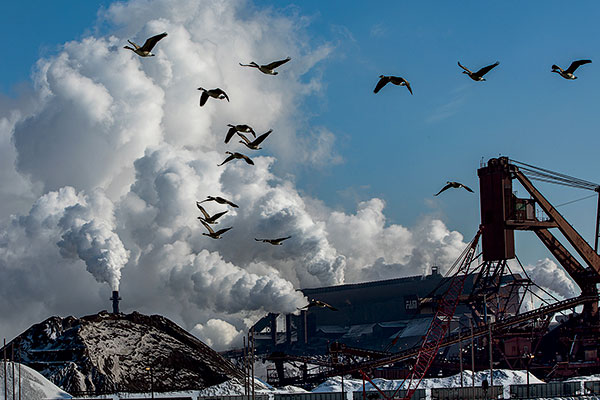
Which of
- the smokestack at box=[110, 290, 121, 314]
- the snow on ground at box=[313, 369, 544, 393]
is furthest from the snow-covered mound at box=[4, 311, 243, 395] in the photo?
the smokestack at box=[110, 290, 121, 314]

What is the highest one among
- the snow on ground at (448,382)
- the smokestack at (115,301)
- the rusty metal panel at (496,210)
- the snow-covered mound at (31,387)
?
the rusty metal panel at (496,210)

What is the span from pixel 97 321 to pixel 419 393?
6556 centimetres


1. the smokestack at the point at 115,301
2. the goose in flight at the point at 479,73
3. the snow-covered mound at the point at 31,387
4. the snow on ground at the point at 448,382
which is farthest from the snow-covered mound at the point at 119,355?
the goose in flight at the point at 479,73

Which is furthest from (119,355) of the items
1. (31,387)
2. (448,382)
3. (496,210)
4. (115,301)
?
(496,210)

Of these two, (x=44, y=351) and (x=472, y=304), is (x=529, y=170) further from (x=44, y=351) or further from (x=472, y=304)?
(x=44, y=351)

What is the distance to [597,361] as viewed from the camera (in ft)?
395

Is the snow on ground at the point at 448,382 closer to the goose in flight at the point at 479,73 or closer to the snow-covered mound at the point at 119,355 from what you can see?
the snow-covered mound at the point at 119,355

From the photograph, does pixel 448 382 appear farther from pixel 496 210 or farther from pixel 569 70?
pixel 569 70

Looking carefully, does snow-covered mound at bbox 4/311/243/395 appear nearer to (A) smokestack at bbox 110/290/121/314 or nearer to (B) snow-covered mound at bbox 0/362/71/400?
(B) snow-covered mound at bbox 0/362/71/400

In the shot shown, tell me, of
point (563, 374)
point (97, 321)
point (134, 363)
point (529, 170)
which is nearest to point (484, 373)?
point (563, 374)

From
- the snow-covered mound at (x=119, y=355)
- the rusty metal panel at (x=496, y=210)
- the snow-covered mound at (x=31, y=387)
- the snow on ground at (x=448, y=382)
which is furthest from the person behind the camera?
the snow-covered mound at (x=119, y=355)

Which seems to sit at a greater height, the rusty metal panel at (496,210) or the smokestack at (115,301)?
the rusty metal panel at (496,210)

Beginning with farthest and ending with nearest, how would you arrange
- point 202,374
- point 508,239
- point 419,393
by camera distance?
point 202,374 < point 508,239 < point 419,393

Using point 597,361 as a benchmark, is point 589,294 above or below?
above
